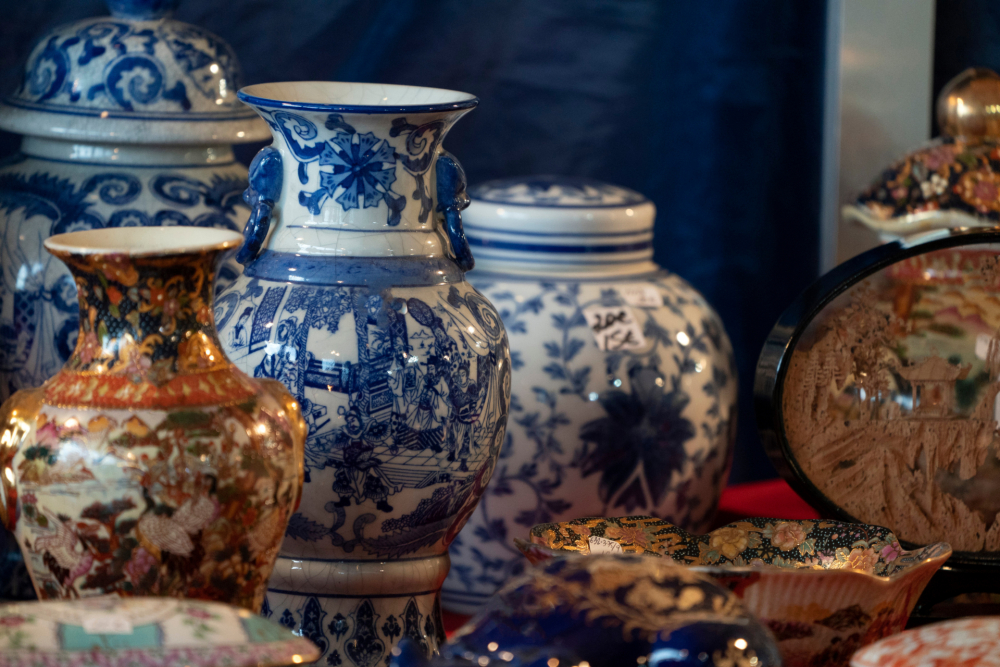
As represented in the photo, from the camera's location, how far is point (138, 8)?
0.98m

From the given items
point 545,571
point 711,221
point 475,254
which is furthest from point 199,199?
point 711,221

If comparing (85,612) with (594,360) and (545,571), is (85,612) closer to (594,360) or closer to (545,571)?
(545,571)

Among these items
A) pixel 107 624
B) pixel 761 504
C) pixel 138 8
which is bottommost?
pixel 761 504

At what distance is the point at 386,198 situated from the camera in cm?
82

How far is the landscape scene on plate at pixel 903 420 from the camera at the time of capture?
98cm

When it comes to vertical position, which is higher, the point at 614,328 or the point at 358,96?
the point at 358,96

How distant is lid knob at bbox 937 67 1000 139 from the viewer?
1327mm

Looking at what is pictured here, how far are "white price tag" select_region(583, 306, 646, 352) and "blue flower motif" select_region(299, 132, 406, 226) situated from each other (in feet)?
0.97

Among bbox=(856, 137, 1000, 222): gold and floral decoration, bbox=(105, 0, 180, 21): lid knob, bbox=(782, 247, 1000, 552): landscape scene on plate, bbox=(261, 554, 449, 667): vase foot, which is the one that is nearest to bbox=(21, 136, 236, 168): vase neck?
bbox=(105, 0, 180, 21): lid knob

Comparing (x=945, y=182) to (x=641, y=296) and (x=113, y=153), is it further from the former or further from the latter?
(x=113, y=153)

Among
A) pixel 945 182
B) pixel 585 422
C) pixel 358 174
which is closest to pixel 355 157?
pixel 358 174

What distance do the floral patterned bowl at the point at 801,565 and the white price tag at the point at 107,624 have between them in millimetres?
284

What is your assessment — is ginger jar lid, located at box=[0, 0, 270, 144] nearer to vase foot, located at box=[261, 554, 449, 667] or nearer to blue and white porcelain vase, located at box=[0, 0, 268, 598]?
blue and white porcelain vase, located at box=[0, 0, 268, 598]

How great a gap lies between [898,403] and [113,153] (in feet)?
2.36
